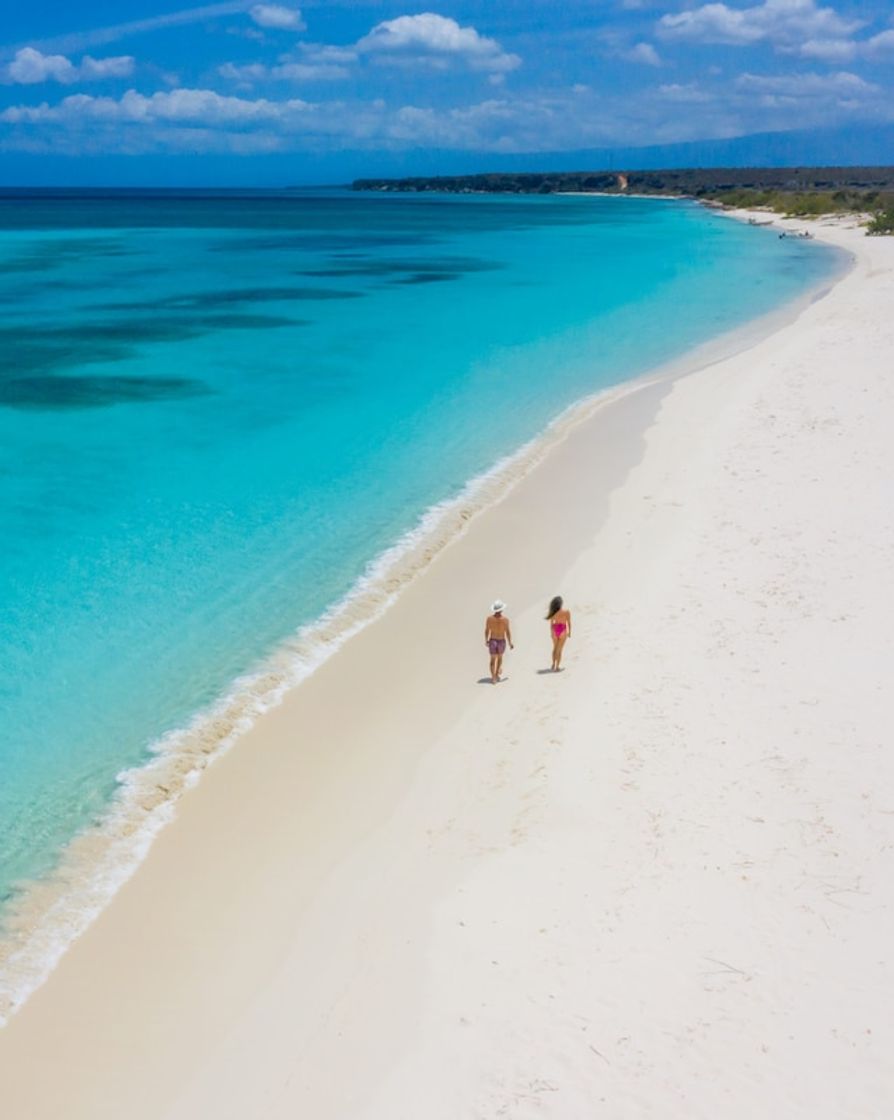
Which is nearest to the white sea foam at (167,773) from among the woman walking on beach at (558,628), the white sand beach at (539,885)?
the white sand beach at (539,885)

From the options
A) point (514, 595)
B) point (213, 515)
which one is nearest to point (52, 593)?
point (213, 515)

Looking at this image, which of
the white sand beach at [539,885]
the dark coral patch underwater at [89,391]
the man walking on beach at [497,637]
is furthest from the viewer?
the dark coral patch underwater at [89,391]

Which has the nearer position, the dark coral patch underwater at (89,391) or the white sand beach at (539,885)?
the white sand beach at (539,885)

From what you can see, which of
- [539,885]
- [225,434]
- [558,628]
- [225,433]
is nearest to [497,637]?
[558,628]

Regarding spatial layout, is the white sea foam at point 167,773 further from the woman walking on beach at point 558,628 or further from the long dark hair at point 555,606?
the long dark hair at point 555,606

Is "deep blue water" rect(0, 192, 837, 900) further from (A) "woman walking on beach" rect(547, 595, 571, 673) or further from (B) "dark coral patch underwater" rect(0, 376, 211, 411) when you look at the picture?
(A) "woman walking on beach" rect(547, 595, 571, 673)

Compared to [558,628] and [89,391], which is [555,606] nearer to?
[558,628]

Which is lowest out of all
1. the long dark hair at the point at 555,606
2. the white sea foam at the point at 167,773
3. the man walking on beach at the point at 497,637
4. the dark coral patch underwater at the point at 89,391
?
the white sea foam at the point at 167,773
